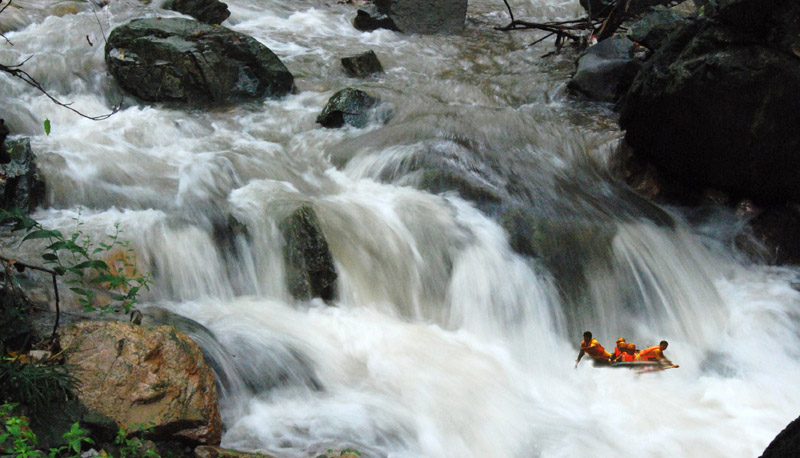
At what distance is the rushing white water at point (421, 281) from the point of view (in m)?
3.87

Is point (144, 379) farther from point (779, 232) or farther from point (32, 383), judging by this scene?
point (779, 232)

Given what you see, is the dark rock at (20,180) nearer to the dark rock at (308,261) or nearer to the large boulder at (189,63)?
the dark rock at (308,261)

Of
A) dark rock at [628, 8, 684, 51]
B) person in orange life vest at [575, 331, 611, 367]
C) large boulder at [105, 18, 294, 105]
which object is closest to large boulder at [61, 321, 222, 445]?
person in orange life vest at [575, 331, 611, 367]

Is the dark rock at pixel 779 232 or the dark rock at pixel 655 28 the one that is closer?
the dark rock at pixel 779 232

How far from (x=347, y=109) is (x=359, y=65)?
177 cm

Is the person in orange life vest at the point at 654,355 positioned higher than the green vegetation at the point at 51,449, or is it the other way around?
the green vegetation at the point at 51,449

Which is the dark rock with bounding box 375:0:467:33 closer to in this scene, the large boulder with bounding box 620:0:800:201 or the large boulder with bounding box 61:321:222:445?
the large boulder with bounding box 620:0:800:201

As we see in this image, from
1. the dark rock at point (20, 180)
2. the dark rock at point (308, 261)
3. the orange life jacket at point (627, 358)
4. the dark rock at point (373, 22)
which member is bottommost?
the orange life jacket at point (627, 358)

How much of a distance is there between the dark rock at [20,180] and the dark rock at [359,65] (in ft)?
15.6

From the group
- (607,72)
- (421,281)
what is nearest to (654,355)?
(421,281)

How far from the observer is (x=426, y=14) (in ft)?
37.2

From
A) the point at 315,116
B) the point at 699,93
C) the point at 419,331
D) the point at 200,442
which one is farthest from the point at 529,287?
the point at 315,116

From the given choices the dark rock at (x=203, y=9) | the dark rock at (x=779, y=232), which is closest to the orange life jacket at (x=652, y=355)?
the dark rock at (x=779, y=232)

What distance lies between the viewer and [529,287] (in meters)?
5.23
